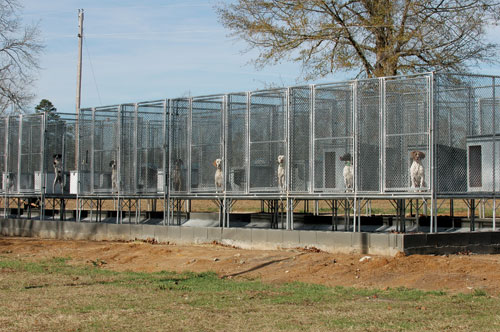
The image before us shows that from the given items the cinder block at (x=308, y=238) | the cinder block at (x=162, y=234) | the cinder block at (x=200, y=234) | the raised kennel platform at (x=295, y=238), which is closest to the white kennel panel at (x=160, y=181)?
the raised kennel platform at (x=295, y=238)

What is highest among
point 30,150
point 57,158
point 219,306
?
point 30,150

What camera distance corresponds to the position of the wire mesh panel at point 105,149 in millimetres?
26172

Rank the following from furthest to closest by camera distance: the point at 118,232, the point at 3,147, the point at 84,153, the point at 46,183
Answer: the point at 3,147
the point at 46,183
the point at 84,153
the point at 118,232

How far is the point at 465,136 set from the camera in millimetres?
19781

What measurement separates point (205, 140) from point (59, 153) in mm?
8754

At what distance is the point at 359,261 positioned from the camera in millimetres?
16609

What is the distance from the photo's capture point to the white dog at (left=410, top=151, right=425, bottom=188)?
18375mm

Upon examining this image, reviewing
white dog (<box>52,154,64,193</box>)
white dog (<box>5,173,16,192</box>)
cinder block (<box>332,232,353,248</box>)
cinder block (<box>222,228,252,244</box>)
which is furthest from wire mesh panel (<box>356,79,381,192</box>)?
white dog (<box>5,173,16,192</box>)

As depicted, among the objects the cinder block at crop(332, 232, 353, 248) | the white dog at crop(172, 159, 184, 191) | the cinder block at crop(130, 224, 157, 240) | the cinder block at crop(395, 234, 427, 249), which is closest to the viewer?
the cinder block at crop(395, 234, 427, 249)

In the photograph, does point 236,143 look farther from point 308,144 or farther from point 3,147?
point 3,147

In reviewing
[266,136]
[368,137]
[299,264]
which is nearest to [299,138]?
[266,136]

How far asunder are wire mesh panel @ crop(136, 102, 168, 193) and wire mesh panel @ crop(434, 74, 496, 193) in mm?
9324

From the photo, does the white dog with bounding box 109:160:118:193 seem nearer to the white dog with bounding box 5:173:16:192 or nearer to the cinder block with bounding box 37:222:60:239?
the cinder block with bounding box 37:222:60:239

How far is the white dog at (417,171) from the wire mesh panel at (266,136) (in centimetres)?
414
